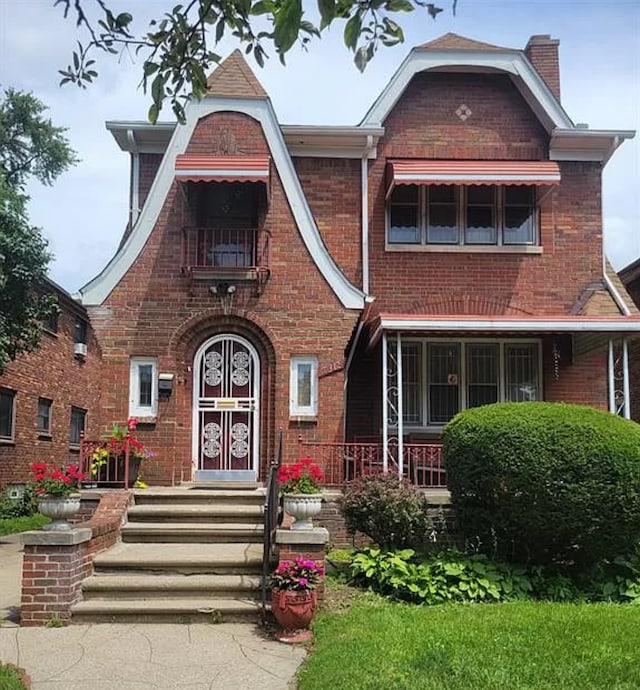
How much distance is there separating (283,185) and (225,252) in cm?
158

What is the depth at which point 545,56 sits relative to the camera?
1567 cm

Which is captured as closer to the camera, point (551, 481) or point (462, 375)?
point (551, 481)

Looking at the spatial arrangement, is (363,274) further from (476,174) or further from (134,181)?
(134,181)

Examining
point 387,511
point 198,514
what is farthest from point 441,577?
point 198,514

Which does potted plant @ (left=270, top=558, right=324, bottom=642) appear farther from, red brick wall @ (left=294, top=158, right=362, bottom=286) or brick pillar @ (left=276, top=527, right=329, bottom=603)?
red brick wall @ (left=294, top=158, right=362, bottom=286)


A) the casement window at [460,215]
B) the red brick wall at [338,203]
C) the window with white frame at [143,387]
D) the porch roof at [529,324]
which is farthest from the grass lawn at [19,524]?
the casement window at [460,215]

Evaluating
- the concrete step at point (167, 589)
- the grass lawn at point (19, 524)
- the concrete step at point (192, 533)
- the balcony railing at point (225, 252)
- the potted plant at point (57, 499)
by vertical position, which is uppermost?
the balcony railing at point (225, 252)

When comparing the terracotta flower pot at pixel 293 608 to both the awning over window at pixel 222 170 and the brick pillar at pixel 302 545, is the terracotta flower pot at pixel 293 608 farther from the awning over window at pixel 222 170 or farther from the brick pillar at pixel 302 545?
the awning over window at pixel 222 170

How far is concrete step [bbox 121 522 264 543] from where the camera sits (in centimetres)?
943

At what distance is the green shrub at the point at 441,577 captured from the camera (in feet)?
26.9

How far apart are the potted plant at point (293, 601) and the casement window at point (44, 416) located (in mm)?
16778

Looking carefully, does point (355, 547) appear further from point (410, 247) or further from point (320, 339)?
point (410, 247)

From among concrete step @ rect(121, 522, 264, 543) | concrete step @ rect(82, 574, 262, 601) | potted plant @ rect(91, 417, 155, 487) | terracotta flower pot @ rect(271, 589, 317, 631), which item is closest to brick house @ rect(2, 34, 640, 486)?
potted plant @ rect(91, 417, 155, 487)

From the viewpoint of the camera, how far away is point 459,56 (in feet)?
47.8
